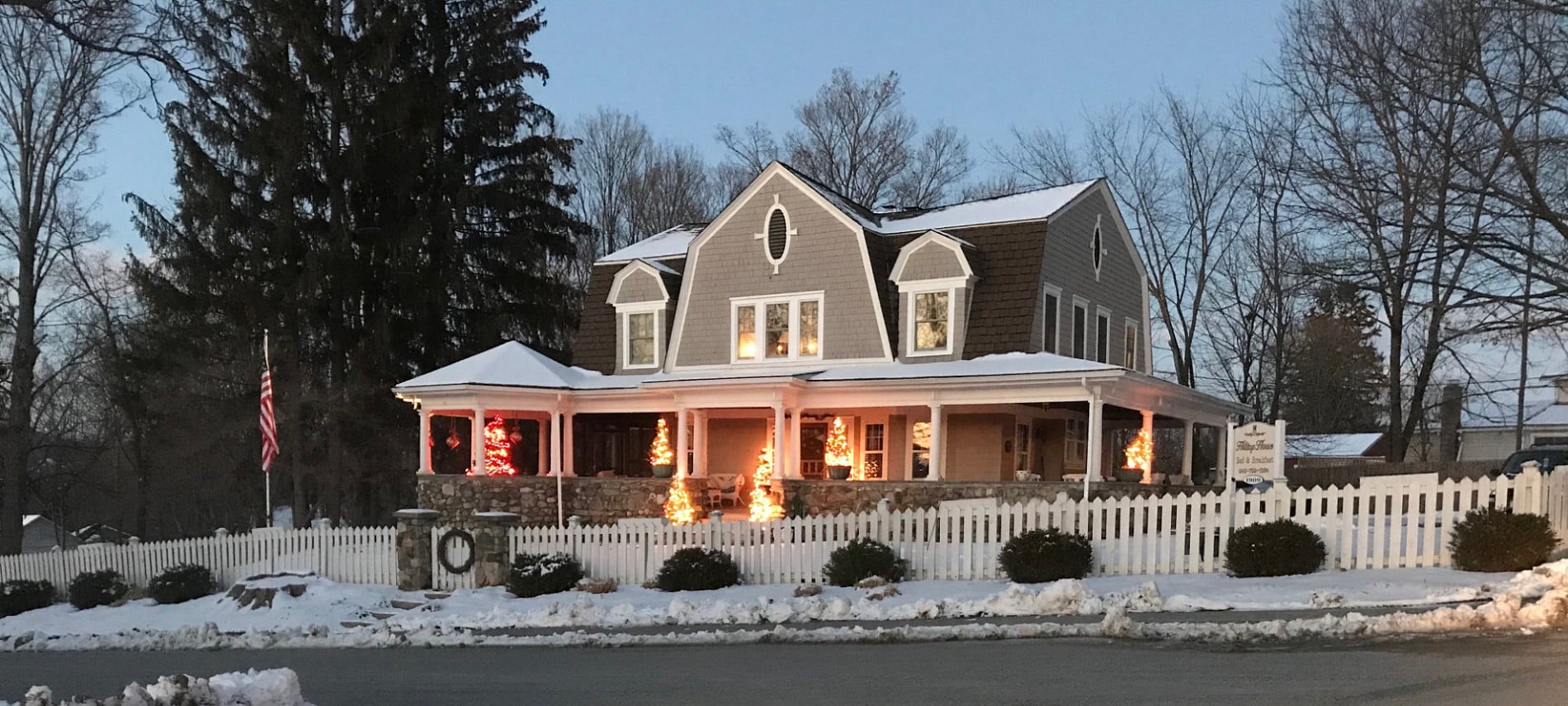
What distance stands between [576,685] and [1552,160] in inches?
501

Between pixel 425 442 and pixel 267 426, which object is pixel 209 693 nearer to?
pixel 267 426

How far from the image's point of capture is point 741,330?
918 inches

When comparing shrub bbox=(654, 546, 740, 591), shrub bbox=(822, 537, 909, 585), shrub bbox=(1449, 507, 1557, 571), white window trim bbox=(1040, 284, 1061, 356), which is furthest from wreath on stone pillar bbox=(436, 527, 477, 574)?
shrub bbox=(1449, 507, 1557, 571)

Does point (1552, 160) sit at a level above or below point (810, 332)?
above

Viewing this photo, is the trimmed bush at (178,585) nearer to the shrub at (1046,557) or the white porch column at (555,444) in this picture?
the white porch column at (555,444)

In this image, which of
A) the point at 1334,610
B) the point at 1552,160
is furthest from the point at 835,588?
the point at 1552,160

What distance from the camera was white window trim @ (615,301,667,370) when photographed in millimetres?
24547

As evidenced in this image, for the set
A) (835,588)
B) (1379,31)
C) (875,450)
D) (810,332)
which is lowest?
(835,588)

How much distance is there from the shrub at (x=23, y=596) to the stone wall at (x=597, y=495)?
6713 mm

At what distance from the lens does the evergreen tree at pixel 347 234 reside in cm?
2692

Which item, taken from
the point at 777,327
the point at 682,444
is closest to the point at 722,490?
the point at 682,444

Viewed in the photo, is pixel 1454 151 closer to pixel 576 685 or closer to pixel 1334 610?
pixel 1334 610

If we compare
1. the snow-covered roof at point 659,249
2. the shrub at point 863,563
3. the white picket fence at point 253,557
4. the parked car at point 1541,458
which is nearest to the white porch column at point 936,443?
the shrub at point 863,563

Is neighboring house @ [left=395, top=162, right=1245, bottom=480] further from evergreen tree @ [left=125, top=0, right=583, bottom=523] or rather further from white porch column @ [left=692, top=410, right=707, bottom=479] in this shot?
evergreen tree @ [left=125, top=0, right=583, bottom=523]
